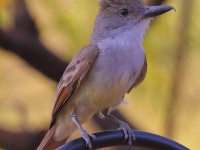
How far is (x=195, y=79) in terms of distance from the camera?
741cm

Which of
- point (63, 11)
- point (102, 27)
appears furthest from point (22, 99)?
point (102, 27)

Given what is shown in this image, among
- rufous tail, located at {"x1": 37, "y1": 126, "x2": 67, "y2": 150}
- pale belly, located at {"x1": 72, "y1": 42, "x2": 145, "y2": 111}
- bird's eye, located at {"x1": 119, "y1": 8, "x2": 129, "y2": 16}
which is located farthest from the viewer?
bird's eye, located at {"x1": 119, "y1": 8, "x2": 129, "y2": 16}

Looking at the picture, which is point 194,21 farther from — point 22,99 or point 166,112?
point 22,99

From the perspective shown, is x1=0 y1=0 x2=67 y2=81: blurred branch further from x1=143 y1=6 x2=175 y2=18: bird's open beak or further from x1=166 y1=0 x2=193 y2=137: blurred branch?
x1=143 y1=6 x2=175 y2=18: bird's open beak

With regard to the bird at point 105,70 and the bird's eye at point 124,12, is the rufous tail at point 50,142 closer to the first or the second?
the bird at point 105,70

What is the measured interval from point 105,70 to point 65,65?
1.37 meters

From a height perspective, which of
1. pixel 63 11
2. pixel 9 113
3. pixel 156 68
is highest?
pixel 63 11

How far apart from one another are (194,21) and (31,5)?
1491 millimetres

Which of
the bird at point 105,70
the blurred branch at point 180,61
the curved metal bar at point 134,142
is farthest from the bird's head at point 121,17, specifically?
the blurred branch at point 180,61

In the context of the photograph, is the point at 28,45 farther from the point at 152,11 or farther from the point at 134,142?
the point at 134,142

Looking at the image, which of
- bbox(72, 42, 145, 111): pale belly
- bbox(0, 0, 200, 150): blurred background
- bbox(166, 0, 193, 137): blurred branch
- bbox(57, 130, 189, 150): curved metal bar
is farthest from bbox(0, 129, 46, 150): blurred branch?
bbox(57, 130, 189, 150): curved metal bar

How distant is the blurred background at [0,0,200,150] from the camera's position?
251 inches

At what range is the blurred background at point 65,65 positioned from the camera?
6.38 m

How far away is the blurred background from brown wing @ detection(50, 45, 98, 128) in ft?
3.37
